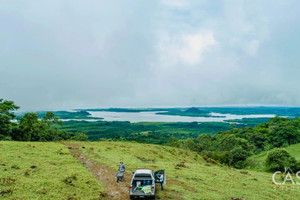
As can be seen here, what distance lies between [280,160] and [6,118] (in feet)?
206

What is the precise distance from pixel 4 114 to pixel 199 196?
163ft

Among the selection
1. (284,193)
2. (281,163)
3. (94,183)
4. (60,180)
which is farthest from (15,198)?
(281,163)

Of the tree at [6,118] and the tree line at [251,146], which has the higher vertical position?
the tree at [6,118]

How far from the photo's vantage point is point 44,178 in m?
16.5

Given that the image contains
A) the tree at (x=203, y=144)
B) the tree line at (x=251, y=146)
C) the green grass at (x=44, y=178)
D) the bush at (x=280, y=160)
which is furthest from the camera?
the tree at (x=203, y=144)

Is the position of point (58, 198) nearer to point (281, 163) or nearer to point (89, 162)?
point (89, 162)

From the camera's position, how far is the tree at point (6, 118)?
42537mm

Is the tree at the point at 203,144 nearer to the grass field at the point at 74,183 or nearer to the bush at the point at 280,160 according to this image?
the bush at the point at 280,160

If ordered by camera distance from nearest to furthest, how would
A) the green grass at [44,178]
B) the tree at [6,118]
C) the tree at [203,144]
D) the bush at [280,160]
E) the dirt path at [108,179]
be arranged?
the green grass at [44,178] → the dirt path at [108,179] → the bush at [280,160] → the tree at [6,118] → the tree at [203,144]

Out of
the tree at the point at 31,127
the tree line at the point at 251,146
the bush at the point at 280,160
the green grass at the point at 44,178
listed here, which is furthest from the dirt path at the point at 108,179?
the tree line at the point at 251,146

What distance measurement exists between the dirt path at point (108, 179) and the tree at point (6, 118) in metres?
29.8

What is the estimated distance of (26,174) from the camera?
55.2ft

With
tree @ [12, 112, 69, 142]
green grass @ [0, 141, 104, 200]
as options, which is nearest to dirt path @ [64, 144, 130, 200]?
green grass @ [0, 141, 104, 200]

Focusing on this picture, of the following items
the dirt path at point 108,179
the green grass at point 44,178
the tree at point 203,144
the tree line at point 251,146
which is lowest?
the tree at point 203,144
